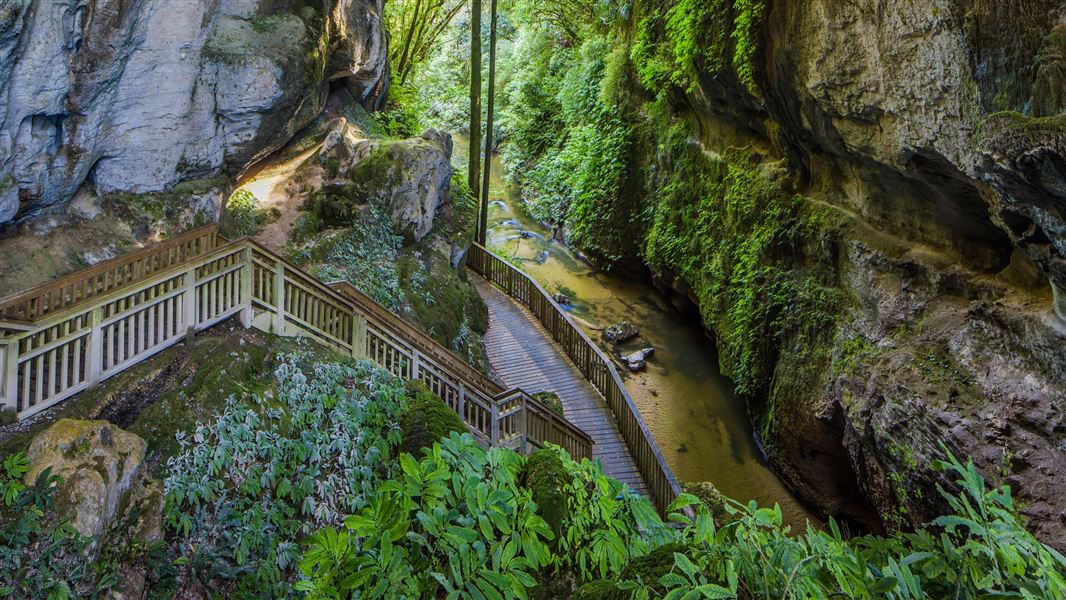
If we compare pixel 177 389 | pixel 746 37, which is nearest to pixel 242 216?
pixel 177 389

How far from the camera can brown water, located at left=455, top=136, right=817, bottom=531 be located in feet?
48.9

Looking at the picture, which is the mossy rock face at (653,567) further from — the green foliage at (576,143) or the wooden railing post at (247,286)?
the green foliage at (576,143)

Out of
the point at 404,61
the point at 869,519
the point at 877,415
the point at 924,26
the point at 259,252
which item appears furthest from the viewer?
the point at 404,61

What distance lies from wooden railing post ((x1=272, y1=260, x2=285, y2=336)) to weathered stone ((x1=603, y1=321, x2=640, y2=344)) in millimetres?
12756

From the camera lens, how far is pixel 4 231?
8805mm

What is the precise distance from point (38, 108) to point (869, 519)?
15648 millimetres

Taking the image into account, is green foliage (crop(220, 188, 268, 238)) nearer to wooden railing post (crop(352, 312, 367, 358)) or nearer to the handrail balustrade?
the handrail balustrade

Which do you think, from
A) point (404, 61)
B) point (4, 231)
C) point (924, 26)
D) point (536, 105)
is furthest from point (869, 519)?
point (536, 105)

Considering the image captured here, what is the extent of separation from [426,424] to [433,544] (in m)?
3.56

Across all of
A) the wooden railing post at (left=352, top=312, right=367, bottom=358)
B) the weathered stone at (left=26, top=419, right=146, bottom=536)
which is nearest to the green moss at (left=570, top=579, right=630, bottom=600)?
the weathered stone at (left=26, top=419, right=146, bottom=536)

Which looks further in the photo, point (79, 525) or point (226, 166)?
point (226, 166)

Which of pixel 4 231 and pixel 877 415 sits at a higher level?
pixel 4 231

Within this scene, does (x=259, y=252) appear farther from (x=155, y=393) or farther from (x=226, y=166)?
(x=226, y=166)

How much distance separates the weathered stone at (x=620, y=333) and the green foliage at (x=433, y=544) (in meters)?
16.1
